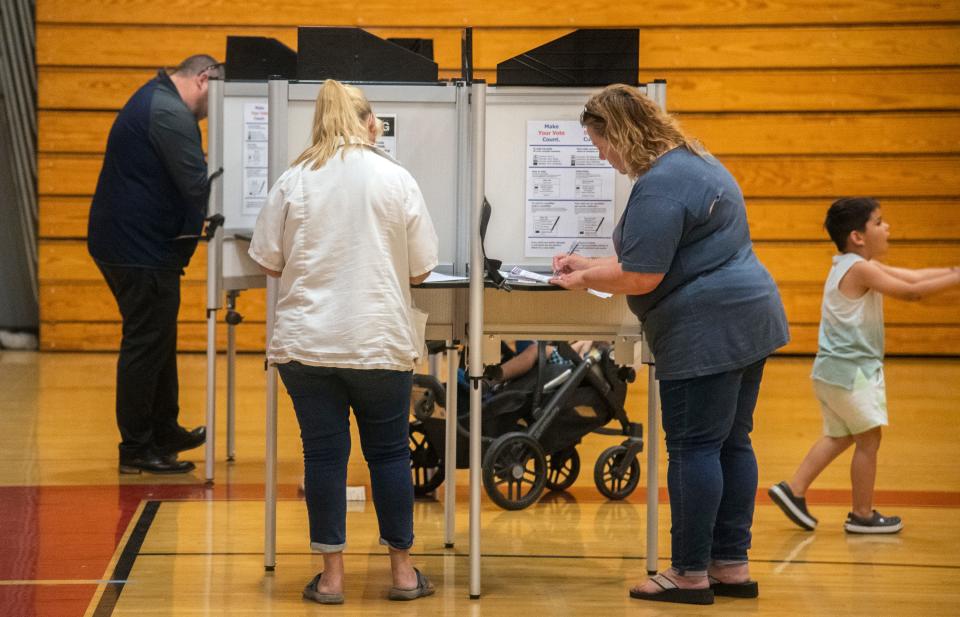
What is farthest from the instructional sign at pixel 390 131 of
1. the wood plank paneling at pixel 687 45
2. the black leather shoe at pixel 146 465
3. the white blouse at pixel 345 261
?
the wood plank paneling at pixel 687 45

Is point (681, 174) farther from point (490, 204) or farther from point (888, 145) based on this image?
point (888, 145)

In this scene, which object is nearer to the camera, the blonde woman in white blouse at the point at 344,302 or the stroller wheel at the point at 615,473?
the blonde woman in white blouse at the point at 344,302

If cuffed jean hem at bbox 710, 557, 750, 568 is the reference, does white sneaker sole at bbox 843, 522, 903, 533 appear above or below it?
below

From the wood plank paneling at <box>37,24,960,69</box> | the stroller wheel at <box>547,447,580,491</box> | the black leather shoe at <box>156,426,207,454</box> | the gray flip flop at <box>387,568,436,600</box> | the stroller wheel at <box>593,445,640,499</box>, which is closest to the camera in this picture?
the gray flip flop at <box>387,568,436,600</box>

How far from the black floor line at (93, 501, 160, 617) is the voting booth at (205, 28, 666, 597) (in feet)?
1.26

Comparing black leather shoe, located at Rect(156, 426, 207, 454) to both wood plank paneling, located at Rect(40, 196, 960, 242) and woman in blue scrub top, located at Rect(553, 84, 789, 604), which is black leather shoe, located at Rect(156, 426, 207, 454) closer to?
woman in blue scrub top, located at Rect(553, 84, 789, 604)

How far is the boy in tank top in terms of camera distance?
12.3ft

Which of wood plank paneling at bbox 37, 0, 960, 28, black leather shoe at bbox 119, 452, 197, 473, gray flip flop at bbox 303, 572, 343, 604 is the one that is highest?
wood plank paneling at bbox 37, 0, 960, 28

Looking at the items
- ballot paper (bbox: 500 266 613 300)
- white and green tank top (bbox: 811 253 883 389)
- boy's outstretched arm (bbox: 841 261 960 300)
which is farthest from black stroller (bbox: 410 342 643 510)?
ballot paper (bbox: 500 266 613 300)

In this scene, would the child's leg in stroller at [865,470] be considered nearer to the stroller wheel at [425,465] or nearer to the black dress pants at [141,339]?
the stroller wheel at [425,465]

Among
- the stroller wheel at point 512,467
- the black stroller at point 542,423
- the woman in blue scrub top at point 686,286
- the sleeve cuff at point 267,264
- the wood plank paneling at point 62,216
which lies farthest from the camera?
the wood plank paneling at point 62,216

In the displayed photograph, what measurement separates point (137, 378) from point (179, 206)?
0.64 m

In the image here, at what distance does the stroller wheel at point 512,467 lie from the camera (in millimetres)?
3936

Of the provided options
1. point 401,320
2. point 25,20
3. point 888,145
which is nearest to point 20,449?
point 401,320
